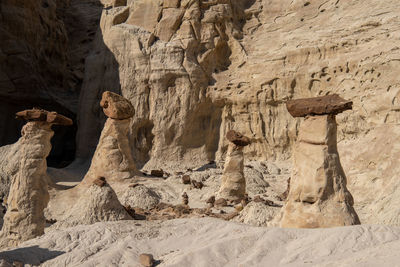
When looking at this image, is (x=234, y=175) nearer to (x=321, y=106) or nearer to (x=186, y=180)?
(x=186, y=180)

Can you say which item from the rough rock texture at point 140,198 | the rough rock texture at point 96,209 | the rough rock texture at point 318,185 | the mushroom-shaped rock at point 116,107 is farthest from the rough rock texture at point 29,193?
the mushroom-shaped rock at point 116,107

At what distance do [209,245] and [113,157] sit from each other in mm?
8484

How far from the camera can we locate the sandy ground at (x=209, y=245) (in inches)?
170

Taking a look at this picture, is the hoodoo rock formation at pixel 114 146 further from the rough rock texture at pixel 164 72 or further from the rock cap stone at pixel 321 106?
the rock cap stone at pixel 321 106

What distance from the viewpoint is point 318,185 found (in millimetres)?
6246

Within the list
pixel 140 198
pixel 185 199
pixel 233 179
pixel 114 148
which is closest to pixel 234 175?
pixel 233 179

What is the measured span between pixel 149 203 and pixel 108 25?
9.53m

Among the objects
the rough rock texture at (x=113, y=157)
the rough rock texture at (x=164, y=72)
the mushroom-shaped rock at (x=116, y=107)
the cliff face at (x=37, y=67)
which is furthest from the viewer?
the cliff face at (x=37, y=67)

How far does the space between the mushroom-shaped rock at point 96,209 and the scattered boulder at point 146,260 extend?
2.85 meters

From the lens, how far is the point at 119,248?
5160 millimetres

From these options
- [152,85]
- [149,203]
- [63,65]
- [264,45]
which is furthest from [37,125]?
[63,65]

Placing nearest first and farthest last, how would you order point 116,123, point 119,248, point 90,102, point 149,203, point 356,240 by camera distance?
1. point 356,240
2. point 119,248
3. point 149,203
4. point 116,123
5. point 90,102

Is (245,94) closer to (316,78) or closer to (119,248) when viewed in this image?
(316,78)

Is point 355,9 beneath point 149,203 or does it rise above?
above
